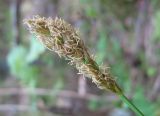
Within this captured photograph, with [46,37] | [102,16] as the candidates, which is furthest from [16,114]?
[46,37]

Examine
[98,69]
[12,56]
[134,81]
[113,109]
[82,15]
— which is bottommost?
[98,69]

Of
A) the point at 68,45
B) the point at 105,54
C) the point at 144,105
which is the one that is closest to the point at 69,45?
the point at 68,45

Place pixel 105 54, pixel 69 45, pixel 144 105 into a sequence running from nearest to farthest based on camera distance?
pixel 69 45 < pixel 144 105 < pixel 105 54

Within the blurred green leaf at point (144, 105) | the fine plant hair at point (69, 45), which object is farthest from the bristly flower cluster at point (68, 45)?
the blurred green leaf at point (144, 105)

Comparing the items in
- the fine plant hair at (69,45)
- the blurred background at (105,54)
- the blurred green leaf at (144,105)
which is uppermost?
the blurred background at (105,54)

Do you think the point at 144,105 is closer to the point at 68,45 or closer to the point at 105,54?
the point at 105,54

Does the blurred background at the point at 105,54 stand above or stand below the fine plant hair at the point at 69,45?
above

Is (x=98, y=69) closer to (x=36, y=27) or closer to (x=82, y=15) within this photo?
(x=36, y=27)

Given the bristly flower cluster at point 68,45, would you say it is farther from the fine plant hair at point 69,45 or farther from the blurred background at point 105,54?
the blurred background at point 105,54
